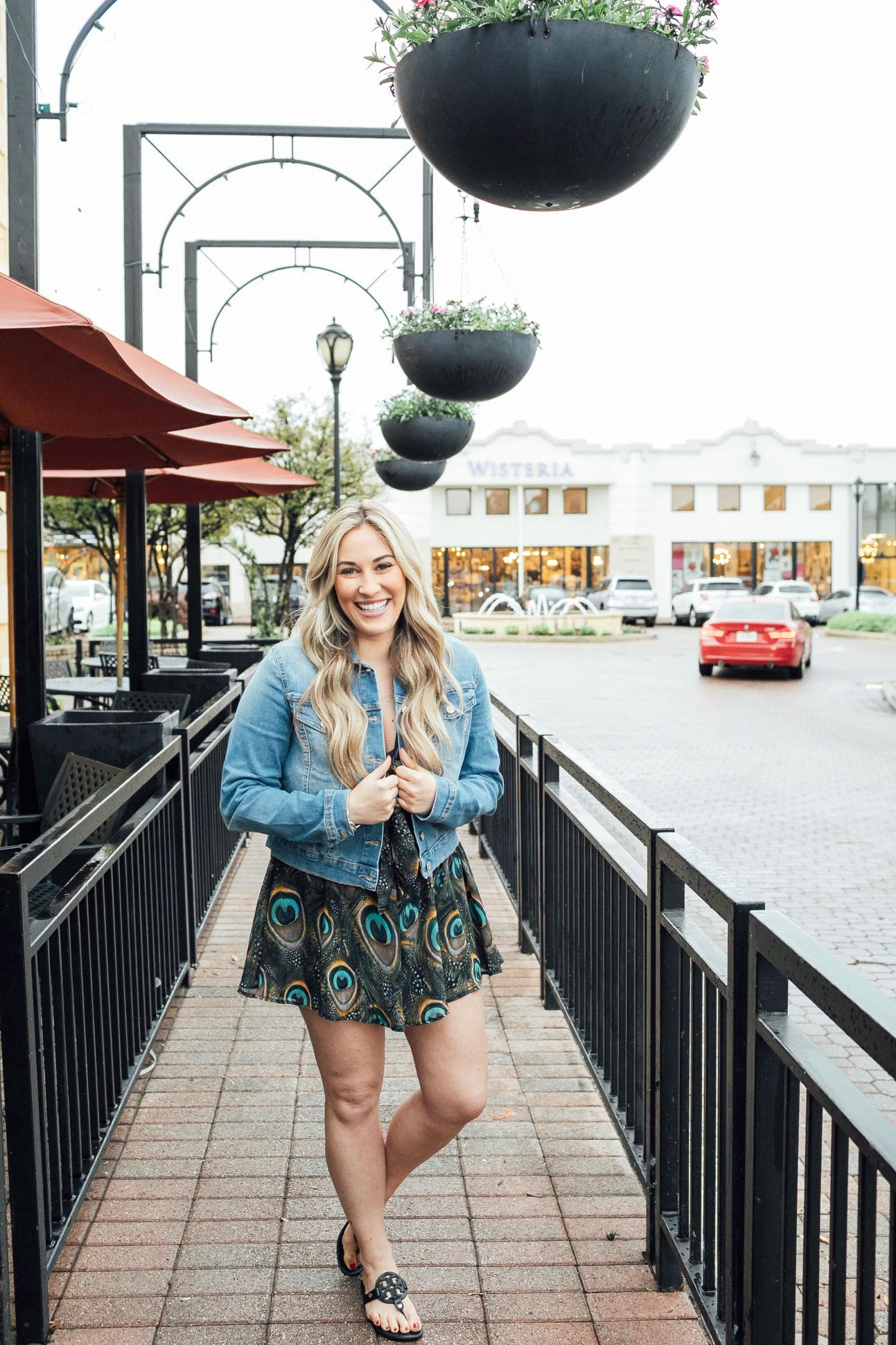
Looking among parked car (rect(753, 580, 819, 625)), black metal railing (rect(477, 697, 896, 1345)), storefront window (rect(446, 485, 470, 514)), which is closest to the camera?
black metal railing (rect(477, 697, 896, 1345))

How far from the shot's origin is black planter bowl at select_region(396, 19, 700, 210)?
2721 mm

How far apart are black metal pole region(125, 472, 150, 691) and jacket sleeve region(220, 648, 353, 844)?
6341 millimetres

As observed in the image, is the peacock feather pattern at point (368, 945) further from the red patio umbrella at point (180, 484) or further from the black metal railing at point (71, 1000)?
the red patio umbrella at point (180, 484)

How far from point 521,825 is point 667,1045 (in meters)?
2.80

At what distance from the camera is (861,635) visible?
1369 inches

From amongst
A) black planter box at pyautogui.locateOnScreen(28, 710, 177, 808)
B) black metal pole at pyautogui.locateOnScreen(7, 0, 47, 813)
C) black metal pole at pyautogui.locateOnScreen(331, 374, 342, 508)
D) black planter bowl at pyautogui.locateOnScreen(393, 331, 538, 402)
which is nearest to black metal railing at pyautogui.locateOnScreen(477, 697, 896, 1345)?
black planter box at pyautogui.locateOnScreen(28, 710, 177, 808)

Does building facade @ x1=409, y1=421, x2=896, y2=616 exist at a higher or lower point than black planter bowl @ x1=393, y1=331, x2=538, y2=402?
higher

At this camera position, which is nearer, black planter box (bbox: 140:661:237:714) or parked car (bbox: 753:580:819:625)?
black planter box (bbox: 140:661:237:714)

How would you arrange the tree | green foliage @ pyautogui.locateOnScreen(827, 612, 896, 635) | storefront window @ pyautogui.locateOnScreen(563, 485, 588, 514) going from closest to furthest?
the tree → green foliage @ pyautogui.locateOnScreen(827, 612, 896, 635) → storefront window @ pyautogui.locateOnScreen(563, 485, 588, 514)

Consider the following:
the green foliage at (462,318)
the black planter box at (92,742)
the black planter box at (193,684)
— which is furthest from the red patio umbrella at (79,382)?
the black planter box at (193,684)

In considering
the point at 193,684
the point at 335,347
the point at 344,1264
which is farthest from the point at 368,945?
the point at 335,347

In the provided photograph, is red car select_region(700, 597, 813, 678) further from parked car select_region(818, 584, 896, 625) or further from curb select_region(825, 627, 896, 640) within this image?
parked car select_region(818, 584, 896, 625)

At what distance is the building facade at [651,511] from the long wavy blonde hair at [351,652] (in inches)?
1963

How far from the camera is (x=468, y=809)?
276 centimetres
